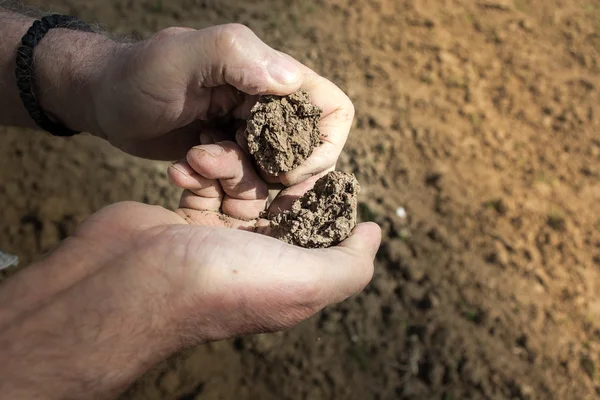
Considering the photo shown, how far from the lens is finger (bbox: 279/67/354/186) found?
2102 mm

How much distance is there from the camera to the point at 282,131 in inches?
76.3

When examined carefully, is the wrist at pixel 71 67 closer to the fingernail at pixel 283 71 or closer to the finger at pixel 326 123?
Result: the fingernail at pixel 283 71

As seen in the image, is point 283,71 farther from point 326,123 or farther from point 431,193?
point 431,193

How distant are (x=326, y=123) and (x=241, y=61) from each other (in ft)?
1.55

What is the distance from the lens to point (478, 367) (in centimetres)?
305


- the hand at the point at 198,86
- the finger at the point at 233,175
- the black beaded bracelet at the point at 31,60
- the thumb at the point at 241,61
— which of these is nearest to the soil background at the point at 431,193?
the black beaded bracelet at the point at 31,60

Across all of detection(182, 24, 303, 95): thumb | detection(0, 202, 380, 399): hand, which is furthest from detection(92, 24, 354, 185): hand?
detection(0, 202, 380, 399): hand

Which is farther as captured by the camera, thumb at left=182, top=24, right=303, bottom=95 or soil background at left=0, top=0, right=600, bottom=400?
soil background at left=0, top=0, right=600, bottom=400

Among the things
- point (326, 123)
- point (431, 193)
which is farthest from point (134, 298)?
point (431, 193)

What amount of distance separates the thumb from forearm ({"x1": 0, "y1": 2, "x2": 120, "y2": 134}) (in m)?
0.52

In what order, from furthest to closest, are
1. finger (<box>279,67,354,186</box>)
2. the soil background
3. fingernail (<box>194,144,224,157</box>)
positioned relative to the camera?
1. the soil background
2. finger (<box>279,67,354,186</box>)
3. fingernail (<box>194,144,224,157</box>)

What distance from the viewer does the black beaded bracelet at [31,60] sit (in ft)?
7.07

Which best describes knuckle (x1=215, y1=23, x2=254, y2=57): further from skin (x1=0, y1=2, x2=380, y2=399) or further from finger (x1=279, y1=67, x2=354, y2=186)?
finger (x1=279, y1=67, x2=354, y2=186)

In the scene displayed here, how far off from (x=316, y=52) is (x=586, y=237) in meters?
2.59
